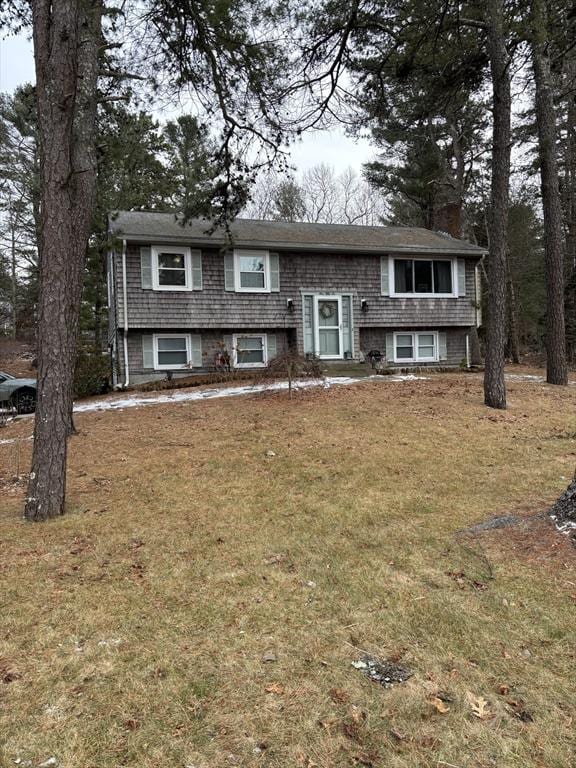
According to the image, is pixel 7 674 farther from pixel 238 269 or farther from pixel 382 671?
pixel 238 269

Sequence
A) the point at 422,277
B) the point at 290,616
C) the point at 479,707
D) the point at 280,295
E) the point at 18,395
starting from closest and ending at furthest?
the point at 479,707, the point at 290,616, the point at 18,395, the point at 280,295, the point at 422,277

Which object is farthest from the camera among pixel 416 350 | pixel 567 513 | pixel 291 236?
pixel 416 350

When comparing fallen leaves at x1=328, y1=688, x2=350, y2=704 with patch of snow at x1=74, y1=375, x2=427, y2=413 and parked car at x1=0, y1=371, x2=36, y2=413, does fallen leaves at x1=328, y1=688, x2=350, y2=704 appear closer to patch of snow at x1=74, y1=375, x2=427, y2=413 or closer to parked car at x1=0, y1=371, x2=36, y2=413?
patch of snow at x1=74, y1=375, x2=427, y2=413

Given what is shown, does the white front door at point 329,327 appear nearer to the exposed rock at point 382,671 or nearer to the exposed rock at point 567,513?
the exposed rock at point 567,513

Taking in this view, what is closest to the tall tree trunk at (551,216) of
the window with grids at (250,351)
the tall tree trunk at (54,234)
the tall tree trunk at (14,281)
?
the window with grids at (250,351)

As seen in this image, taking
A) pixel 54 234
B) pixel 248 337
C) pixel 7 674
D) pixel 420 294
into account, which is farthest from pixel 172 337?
pixel 7 674

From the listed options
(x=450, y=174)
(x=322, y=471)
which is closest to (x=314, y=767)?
(x=322, y=471)

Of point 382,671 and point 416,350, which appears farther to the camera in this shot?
point 416,350

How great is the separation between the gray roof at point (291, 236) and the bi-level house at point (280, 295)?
0.14 ft

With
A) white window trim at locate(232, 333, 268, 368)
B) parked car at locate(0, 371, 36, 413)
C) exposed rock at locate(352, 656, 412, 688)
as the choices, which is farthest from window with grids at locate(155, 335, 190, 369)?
exposed rock at locate(352, 656, 412, 688)

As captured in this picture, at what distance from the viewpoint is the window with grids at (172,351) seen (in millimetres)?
14766

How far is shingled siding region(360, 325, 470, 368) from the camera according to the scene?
1692 cm

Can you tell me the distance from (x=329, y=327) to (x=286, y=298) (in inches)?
69.2

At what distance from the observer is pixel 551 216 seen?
1220 cm
